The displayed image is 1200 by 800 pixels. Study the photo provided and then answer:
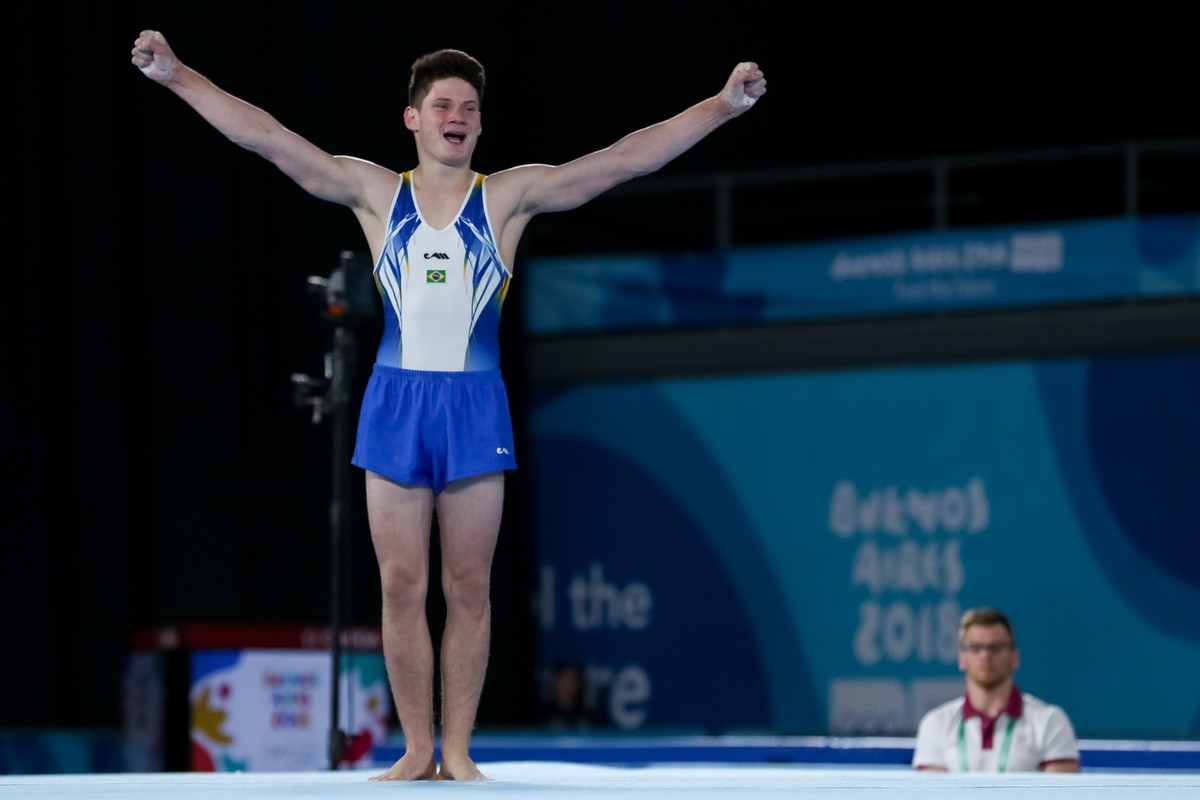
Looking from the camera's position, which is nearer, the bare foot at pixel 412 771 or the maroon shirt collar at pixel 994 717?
the bare foot at pixel 412 771

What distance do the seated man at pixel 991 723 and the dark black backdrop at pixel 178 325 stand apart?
3.83 meters

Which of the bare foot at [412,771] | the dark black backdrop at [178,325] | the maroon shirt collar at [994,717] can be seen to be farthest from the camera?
the dark black backdrop at [178,325]

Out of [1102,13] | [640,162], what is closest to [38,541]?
[640,162]

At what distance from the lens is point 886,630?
31.3 ft

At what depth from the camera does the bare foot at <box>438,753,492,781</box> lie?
346 cm

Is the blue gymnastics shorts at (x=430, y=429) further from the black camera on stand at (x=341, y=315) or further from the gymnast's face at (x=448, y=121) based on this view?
the black camera on stand at (x=341, y=315)

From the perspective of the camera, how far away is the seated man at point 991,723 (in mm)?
5316

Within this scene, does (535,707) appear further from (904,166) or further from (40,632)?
(904,166)

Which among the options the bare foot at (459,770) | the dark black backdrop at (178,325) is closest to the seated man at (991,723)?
the bare foot at (459,770)

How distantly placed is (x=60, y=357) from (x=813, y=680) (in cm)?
450

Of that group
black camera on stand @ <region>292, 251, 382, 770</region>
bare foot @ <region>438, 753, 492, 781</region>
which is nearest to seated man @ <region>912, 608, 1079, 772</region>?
black camera on stand @ <region>292, 251, 382, 770</region>

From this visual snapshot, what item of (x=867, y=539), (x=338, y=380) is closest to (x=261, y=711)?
(x=338, y=380)

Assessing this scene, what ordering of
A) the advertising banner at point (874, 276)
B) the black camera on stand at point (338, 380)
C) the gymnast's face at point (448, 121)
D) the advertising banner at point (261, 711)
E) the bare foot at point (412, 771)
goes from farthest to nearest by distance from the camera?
the advertising banner at point (874, 276)
the advertising banner at point (261, 711)
the black camera on stand at point (338, 380)
the gymnast's face at point (448, 121)
the bare foot at point (412, 771)

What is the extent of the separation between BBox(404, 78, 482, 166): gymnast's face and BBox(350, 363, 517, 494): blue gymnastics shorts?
47cm
